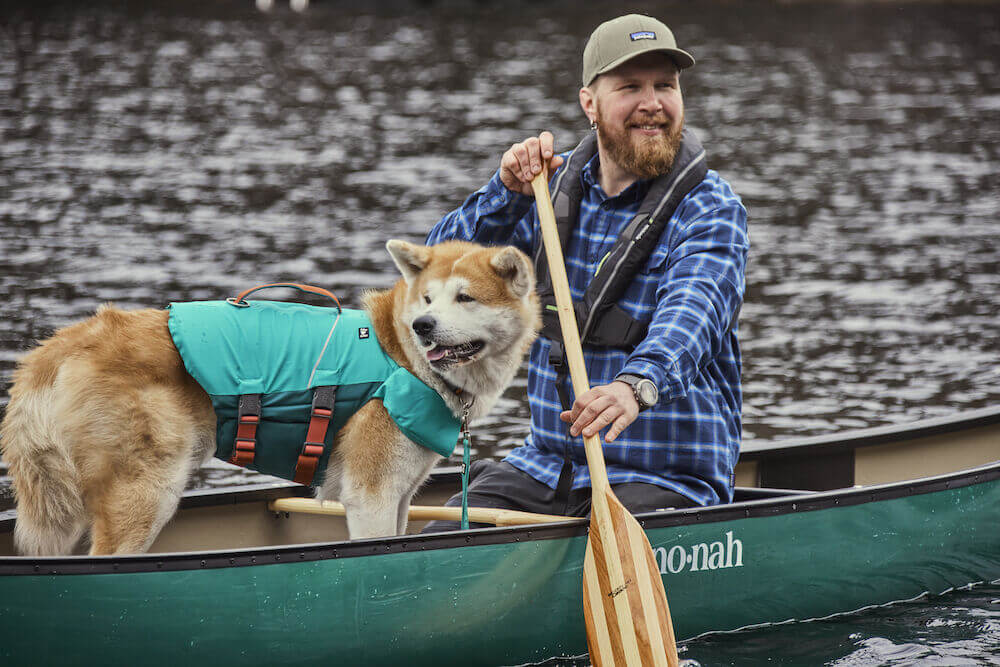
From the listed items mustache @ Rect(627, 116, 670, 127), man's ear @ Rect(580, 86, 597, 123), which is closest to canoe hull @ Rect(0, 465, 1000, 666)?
mustache @ Rect(627, 116, 670, 127)

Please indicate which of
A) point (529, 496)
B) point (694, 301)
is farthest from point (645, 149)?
point (529, 496)

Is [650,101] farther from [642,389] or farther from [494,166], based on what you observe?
[494,166]

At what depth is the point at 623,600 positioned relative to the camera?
16.1 ft

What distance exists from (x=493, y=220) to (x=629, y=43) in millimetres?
1015

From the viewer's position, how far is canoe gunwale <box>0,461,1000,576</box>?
14.5 ft

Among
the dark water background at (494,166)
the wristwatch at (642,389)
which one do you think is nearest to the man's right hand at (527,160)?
the wristwatch at (642,389)

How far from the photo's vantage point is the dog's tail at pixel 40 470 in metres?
4.58

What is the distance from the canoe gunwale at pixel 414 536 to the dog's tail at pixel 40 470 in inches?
13.1

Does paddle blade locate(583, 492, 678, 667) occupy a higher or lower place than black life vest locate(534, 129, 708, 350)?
lower

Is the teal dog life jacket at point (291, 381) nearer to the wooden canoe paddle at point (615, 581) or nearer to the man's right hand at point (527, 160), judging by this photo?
the wooden canoe paddle at point (615, 581)

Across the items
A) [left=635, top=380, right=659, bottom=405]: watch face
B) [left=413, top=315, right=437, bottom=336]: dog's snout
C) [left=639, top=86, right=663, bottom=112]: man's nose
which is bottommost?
[left=635, top=380, right=659, bottom=405]: watch face

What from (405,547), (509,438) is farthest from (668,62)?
(509,438)

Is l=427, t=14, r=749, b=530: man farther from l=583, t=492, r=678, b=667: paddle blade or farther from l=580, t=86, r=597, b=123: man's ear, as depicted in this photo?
l=583, t=492, r=678, b=667: paddle blade

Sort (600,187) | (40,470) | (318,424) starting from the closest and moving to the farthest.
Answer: (40,470)
(318,424)
(600,187)
